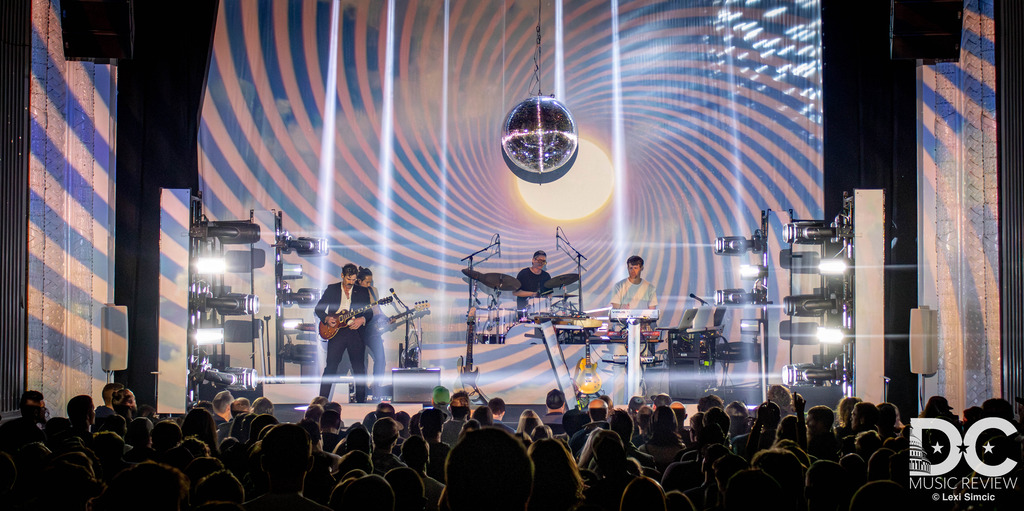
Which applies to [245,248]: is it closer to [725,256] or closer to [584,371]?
[584,371]

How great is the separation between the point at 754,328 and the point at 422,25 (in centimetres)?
577

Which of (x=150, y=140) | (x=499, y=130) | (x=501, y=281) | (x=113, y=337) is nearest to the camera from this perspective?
(x=113, y=337)

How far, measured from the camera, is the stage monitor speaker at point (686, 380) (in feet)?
30.3

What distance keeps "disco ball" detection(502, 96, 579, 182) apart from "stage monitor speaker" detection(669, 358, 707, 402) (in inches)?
109

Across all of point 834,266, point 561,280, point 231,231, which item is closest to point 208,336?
point 231,231

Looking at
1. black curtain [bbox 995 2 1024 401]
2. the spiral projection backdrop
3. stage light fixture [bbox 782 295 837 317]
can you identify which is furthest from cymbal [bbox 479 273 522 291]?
black curtain [bbox 995 2 1024 401]

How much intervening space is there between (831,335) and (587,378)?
8.00ft

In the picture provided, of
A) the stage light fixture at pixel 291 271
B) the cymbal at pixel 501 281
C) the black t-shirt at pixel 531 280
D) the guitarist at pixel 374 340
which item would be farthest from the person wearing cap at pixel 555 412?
the stage light fixture at pixel 291 271

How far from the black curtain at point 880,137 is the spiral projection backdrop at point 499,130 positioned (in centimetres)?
255

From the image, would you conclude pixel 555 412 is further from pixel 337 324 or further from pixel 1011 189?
pixel 1011 189

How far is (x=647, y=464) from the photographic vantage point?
413cm

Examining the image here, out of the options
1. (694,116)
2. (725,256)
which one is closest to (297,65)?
(694,116)

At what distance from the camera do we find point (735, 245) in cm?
1038

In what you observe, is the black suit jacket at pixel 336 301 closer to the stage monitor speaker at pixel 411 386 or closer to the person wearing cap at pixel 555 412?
the stage monitor speaker at pixel 411 386
